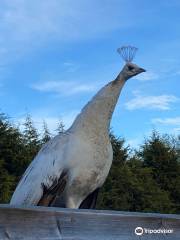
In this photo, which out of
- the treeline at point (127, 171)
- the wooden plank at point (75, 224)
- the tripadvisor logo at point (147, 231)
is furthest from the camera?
the treeline at point (127, 171)

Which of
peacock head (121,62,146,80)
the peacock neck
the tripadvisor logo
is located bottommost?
the tripadvisor logo

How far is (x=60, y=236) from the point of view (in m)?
1.63

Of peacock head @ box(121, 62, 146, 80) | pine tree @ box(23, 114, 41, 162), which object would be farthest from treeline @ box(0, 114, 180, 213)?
peacock head @ box(121, 62, 146, 80)

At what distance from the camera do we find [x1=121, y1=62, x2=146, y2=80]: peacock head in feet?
10.7

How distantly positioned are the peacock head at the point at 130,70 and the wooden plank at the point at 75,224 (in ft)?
4.84

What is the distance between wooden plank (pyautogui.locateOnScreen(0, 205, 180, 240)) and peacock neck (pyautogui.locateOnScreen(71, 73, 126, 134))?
1219mm

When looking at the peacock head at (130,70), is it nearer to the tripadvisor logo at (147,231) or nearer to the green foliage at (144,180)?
the tripadvisor logo at (147,231)

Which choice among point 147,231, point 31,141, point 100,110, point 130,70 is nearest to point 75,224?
point 147,231

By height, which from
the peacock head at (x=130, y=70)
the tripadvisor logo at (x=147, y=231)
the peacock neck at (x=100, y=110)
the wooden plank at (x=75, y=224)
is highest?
the peacock head at (x=130, y=70)

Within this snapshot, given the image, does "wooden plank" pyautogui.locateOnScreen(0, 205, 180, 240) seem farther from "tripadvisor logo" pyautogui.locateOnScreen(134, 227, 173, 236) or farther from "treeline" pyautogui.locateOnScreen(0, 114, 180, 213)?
"treeline" pyautogui.locateOnScreen(0, 114, 180, 213)

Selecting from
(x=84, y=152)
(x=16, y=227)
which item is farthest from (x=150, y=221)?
(x=84, y=152)

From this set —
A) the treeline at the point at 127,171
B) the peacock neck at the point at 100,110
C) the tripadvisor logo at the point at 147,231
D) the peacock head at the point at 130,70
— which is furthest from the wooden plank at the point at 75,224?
the treeline at the point at 127,171

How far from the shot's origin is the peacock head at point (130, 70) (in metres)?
3.26

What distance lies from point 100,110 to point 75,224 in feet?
4.85
